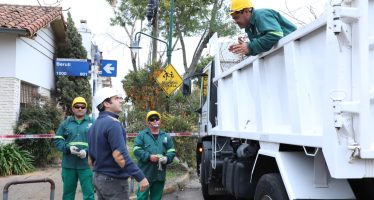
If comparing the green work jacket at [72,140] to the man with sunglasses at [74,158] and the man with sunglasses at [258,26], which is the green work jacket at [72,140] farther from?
the man with sunglasses at [258,26]

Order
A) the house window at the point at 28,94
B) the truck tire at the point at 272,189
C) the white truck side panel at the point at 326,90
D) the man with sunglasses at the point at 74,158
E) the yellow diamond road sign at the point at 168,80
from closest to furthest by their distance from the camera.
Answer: the white truck side panel at the point at 326,90 < the truck tire at the point at 272,189 < the man with sunglasses at the point at 74,158 < the yellow diamond road sign at the point at 168,80 < the house window at the point at 28,94

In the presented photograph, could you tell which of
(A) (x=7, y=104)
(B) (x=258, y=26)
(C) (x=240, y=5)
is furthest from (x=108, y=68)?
(B) (x=258, y=26)

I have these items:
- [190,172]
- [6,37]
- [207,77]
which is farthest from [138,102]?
[207,77]

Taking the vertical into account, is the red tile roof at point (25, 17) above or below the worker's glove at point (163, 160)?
above

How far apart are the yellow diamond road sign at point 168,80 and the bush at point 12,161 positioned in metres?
4.10

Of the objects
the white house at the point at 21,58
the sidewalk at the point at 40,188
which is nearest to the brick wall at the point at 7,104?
the white house at the point at 21,58

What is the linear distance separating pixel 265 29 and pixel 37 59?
11.4 meters

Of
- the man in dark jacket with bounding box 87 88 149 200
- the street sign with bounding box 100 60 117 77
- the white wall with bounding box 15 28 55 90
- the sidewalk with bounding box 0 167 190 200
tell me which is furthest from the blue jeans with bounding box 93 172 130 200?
the street sign with bounding box 100 60 117 77

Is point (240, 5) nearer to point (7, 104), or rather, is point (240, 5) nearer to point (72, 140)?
point (72, 140)

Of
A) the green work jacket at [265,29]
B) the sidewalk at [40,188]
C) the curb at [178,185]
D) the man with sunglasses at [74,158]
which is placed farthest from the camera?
the curb at [178,185]

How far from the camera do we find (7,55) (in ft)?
39.7

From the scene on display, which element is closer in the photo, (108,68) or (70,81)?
(108,68)

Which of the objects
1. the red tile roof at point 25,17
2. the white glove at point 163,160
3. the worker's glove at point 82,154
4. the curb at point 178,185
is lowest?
the curb at point 178,185

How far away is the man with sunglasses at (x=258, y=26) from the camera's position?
4.42m
